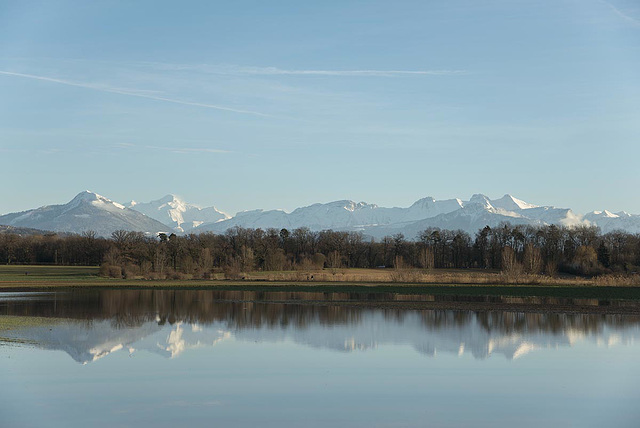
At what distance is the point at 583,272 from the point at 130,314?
296 ft

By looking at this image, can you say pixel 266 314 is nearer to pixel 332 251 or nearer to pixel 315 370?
pixel 315 370

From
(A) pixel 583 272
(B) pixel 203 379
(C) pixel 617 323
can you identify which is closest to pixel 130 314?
(B) pixel 203 379

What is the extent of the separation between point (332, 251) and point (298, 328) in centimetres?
11293

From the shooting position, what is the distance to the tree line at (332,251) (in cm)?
10519

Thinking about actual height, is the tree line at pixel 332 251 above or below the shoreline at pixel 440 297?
above

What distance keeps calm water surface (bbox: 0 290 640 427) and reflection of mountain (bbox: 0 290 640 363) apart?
94 millimetres

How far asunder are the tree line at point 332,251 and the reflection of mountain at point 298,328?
5267 centimetres

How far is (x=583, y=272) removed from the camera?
111 m

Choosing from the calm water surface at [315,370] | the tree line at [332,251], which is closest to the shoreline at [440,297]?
the calm water surface at [315,370]

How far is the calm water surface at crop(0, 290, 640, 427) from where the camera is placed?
52.3ft

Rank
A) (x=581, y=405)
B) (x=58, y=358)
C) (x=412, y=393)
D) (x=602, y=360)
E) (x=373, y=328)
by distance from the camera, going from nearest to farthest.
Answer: (x=581, y=405) < (x=412, y=393) < (x=58, y=358) < (x=602, y=360) < (x=373, y=328)

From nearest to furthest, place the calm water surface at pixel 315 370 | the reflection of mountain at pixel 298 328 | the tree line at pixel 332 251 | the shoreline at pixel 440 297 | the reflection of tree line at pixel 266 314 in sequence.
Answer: the calm water surface at pixel 315 370
the reflection of mountain at pixel 298 328
the reflection of tree line at pixel 266 314
the shoreline at pixel 440 297
the tree line at pixel 332 251

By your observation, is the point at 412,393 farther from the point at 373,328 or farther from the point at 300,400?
the point at 373,328

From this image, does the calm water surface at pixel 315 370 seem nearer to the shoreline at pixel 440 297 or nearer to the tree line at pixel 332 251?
the shoreline at pixel 440 297
